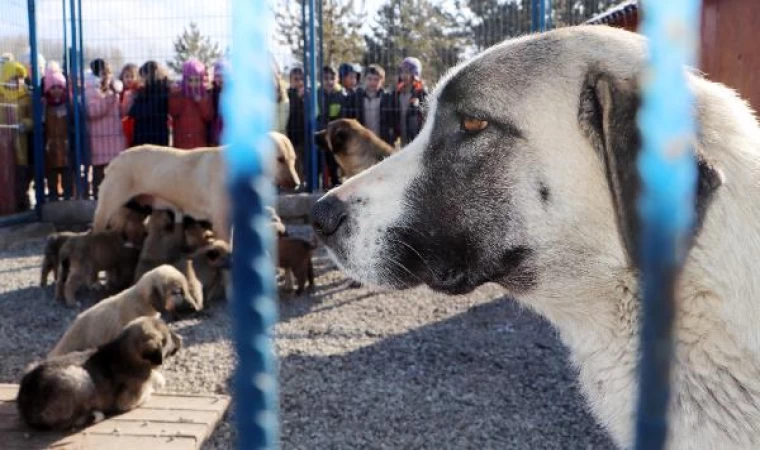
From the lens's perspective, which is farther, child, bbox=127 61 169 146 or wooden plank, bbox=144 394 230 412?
child, bbox=127 61 169 146

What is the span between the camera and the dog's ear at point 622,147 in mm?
1645

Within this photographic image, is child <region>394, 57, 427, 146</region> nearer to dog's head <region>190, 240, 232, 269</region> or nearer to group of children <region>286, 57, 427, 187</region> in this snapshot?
group of children <region>286, 57, 427, 187</region>

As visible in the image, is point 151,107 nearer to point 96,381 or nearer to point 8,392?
point 8,392

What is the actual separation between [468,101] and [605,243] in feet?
1.83

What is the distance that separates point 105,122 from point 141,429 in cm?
889

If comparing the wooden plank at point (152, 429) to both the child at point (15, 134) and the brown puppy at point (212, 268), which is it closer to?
the brown puppy at point (212, 268)

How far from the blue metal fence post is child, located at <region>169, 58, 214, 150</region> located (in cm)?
142

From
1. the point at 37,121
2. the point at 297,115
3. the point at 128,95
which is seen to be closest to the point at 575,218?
the point at 297,115

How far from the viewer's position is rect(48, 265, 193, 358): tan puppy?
5141 millimetres

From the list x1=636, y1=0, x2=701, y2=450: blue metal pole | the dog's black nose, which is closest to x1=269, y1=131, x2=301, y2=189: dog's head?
the dog's black nose

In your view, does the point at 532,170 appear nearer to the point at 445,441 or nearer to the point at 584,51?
the point at 584,51

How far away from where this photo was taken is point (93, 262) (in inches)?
286

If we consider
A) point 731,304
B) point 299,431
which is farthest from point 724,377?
point 299,431

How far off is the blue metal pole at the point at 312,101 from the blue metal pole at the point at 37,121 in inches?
159
